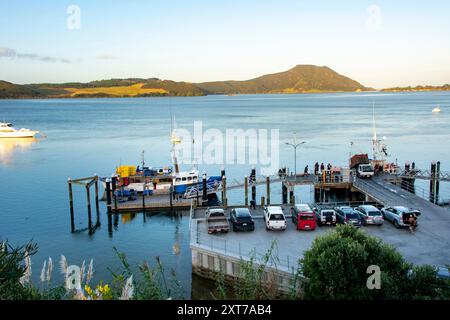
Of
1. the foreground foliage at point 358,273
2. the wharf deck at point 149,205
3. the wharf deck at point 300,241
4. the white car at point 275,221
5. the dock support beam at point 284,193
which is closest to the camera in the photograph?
the foreground foliage at point 358,273

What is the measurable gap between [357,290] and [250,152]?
185 ft

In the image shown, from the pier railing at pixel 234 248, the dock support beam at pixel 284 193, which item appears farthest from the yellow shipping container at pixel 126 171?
the pier railing at pixel 234 248

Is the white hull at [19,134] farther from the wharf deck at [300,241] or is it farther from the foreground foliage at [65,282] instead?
the foreground foliage at [65,282]

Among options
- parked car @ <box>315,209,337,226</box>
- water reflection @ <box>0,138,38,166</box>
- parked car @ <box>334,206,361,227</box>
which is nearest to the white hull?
water reflection @ <box>0,138,38,166</box>

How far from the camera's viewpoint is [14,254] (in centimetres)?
1142

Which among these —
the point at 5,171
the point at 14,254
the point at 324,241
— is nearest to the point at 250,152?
the point at 5,171

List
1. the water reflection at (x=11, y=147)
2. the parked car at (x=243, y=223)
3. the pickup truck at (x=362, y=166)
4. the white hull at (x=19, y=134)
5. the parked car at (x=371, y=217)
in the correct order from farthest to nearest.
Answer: the white hull at (x=19, y=134) < the water reflection at (x=11, y=147) < the pickup truck at (x=362, y=166) < the parked car at (x=371, y=217) < the parked car at (x=243, y=223)

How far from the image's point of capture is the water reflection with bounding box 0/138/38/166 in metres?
72.4

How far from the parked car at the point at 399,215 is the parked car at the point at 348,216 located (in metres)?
1.98

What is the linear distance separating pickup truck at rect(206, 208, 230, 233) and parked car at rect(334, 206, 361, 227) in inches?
256

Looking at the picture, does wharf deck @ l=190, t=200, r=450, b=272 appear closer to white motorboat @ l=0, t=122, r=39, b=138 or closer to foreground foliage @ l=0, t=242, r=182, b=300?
foreground foliage @ l=0, t=242, r=182, b=300

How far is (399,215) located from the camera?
24.7 meters

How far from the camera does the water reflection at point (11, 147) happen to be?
2852 inches
